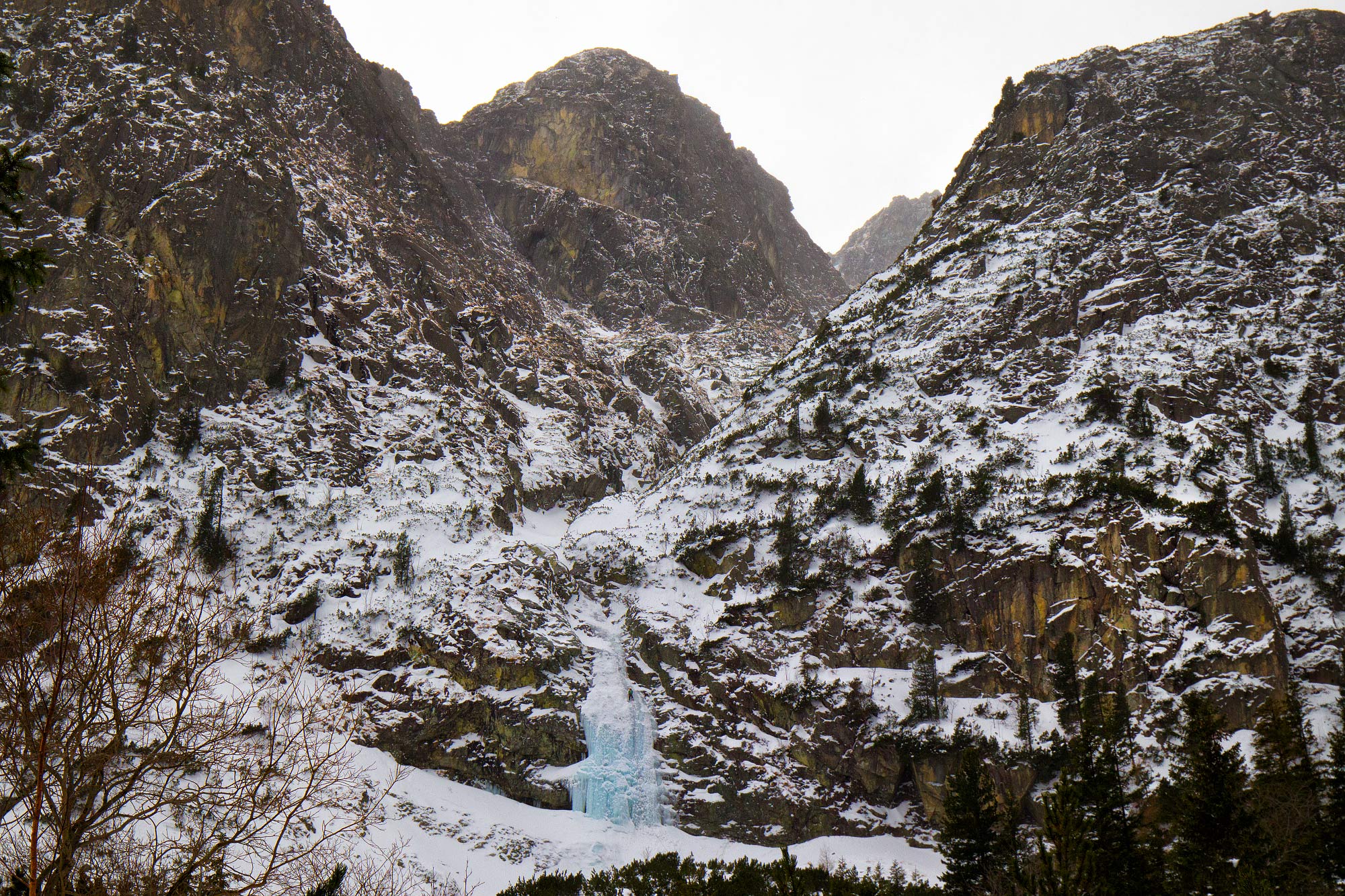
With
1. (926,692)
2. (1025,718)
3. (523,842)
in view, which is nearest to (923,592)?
(926,692)

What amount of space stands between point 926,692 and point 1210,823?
52.2ft

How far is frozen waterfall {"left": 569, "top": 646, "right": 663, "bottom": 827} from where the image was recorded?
42812mm

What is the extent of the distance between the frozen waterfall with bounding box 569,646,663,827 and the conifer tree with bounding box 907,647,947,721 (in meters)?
13.3

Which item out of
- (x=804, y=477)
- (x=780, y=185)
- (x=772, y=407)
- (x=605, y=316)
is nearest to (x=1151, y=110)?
(x=772, y=407)

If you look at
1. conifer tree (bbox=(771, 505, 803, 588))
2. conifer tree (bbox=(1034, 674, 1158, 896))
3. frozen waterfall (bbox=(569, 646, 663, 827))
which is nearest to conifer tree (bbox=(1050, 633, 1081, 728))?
conifer tree (bbox=(1034, 674, 1158, 896))

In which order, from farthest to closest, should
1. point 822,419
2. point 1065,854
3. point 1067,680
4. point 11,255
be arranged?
point 822,419 → point 1067,680 → point 1065,854 → point 11,255

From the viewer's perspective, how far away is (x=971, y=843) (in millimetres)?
29766

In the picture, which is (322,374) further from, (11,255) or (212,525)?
(11,255)

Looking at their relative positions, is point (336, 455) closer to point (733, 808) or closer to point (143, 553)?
point (143, 553)

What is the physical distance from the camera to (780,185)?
161 metres

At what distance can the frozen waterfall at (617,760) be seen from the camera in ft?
140

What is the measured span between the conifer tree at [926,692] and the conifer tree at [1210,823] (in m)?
13.6

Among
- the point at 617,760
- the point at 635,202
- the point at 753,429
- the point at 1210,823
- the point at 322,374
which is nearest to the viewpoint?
the point at 1210,823

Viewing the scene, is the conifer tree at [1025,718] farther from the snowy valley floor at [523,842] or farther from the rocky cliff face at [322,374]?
the rocky cliff face at [322,374]
